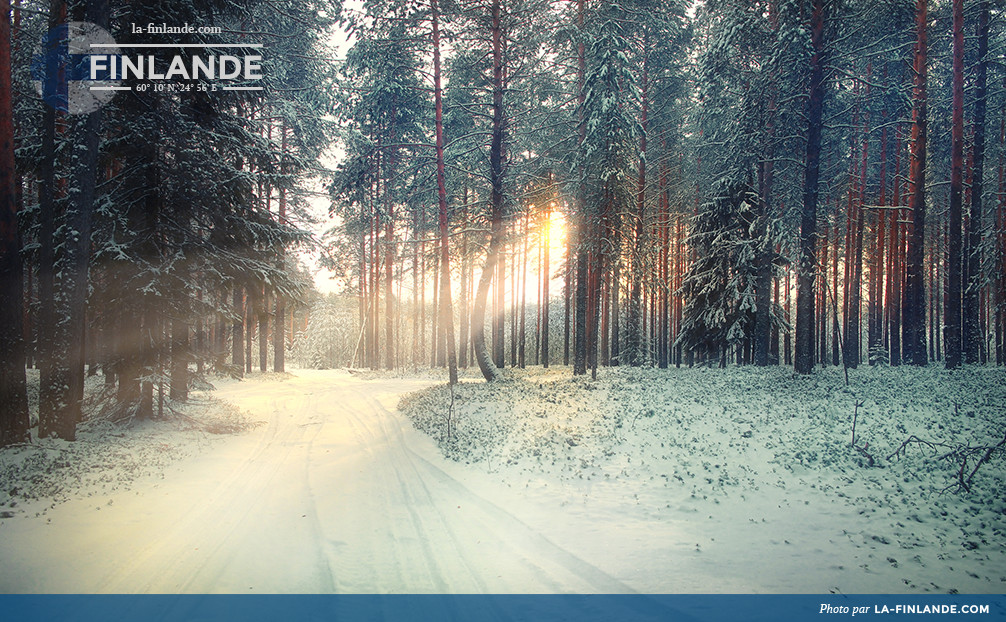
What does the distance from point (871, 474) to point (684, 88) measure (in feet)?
66.4

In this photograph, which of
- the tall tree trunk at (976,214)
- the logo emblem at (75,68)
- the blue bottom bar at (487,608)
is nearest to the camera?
the blue bottom bar at (487,608)

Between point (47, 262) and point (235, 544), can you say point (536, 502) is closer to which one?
point (235, 544)

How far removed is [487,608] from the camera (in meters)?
4.14

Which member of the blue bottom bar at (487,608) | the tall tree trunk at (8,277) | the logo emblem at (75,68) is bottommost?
the blue bottom bar at (487,608)

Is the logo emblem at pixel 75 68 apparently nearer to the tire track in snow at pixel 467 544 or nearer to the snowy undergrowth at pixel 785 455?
the tire track in snow at pixel 467 544

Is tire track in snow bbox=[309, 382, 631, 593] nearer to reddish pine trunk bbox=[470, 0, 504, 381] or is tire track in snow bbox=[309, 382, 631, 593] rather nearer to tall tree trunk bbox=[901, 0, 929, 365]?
reddish pine trunk bbox=[470, 0, 504, 381]

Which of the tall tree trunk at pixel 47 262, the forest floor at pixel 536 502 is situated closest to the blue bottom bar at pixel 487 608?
the forest floor at pixel 536 502

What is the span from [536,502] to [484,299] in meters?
10.6

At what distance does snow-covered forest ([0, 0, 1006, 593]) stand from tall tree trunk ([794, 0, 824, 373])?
88 millimetres

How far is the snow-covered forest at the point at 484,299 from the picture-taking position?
5.48 meters

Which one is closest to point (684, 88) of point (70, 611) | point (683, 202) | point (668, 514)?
point (683, 202)

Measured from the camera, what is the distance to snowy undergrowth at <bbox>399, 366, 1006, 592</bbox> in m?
5.16

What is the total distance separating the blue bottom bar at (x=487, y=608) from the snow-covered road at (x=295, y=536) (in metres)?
0.19

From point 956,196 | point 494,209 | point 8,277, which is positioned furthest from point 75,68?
point 956,196
